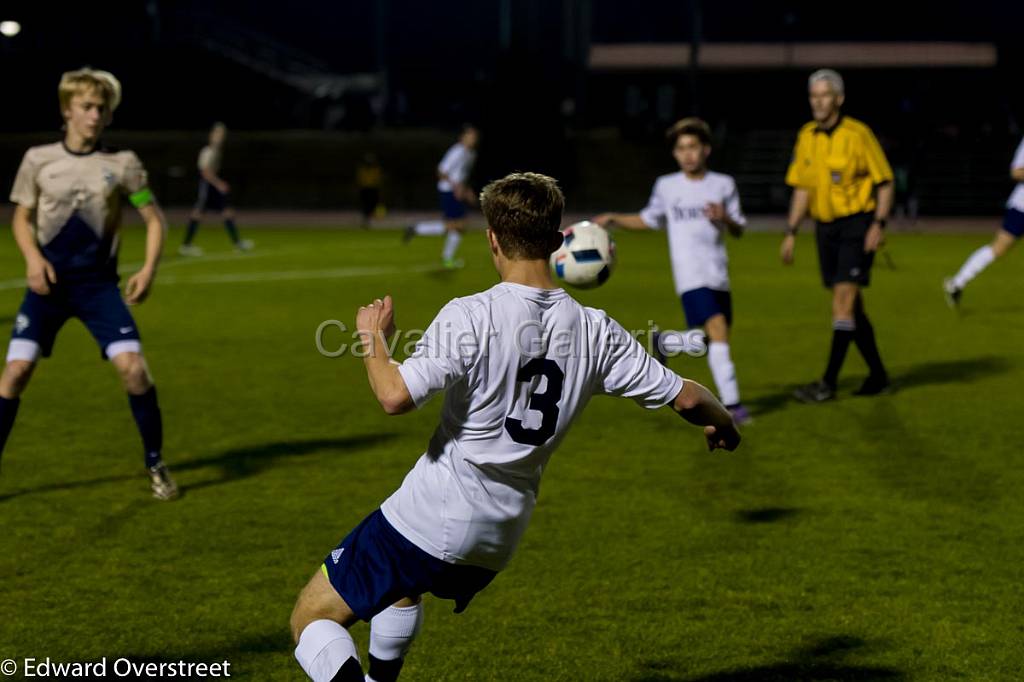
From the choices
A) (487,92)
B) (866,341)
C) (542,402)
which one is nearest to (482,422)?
(542,402)

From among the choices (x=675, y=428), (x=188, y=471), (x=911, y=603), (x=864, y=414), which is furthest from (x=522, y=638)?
(x=864, y=414)

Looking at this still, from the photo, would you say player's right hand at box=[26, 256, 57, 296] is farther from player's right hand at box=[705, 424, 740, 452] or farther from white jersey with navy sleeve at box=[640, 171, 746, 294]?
player's right hand at box=[705, 424, 740, 452]

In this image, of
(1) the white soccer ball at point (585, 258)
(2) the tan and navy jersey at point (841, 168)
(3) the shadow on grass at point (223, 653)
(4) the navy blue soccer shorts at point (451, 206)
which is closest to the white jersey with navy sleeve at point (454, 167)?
(4) the navy blue soccer shorts at point (451, 206)

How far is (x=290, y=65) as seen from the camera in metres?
52.2

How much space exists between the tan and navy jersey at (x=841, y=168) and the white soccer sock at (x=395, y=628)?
21.7 feet

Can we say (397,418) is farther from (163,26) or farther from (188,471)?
(163,26)

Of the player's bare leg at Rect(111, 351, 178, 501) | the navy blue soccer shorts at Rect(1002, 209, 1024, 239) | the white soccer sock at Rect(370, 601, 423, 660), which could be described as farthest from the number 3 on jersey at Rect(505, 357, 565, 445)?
the navy blue soccer shorts at Rect(1002, 209, 1024, 239)

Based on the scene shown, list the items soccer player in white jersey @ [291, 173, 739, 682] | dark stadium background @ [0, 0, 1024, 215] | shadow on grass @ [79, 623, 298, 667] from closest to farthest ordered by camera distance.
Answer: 1. soccer player in white jersey @ [291, 173, 739, 682]
2. shadow on grass @ [79, 623, 298, 667]
3. dark stadium background @ [0, 0, 1024, 215]

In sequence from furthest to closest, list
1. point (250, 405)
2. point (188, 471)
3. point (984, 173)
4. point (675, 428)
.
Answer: point (984, 173)
point (250, 405)
point (675, 428)
point (188, 471)

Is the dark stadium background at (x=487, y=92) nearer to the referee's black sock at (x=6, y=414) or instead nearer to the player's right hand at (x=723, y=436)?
the referee's black sock at (x=6, y=414)

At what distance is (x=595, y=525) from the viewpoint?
6598 millimetres

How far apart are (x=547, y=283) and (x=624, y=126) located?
3899cm

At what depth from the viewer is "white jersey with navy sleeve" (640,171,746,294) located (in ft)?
28.7

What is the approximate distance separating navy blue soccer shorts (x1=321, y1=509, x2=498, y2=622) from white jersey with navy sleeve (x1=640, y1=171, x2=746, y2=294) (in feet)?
17.7
